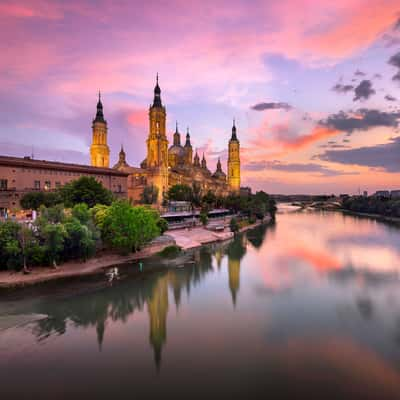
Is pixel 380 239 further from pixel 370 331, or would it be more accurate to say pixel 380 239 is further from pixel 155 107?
pixel 155 107

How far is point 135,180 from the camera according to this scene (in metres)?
77.9

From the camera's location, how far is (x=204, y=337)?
15.2 meters

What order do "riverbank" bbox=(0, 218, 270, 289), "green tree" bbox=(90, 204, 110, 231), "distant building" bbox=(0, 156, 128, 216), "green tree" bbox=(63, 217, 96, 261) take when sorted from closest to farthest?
1. "riverbank" bbox=(0, 218, 270, 289)
2. "green tree" bbox=(63, 217, 96, 261)
3. "green tree" bbox=(90, 204, 110, 231)
4. "distant building" bbox=(0, 156, 128, 216)

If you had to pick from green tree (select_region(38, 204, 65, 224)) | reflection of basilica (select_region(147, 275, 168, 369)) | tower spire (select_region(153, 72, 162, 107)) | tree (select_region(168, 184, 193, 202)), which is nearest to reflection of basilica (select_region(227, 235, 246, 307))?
reflection of basilica (select_region(147, 275, 168, 369))

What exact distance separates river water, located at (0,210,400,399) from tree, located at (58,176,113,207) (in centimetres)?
1673

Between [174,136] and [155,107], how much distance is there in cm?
3588

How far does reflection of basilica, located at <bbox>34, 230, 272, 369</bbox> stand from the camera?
1583cm

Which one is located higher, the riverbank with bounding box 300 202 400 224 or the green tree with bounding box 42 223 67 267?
the green tree with bounding box 42 223 67 267

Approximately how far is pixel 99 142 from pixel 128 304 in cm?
6922

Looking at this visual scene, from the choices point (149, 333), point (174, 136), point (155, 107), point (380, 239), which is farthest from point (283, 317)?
point (174, 136)

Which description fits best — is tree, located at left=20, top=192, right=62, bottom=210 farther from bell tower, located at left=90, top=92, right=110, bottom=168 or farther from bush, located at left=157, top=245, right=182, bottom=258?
bell tower, located at left=90, top=92, right=110, bottom=168

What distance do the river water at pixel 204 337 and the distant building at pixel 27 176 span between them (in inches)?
1134

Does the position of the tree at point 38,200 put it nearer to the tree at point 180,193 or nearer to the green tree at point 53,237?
the green tree at point 53,237

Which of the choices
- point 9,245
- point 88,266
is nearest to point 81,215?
point 88,266
